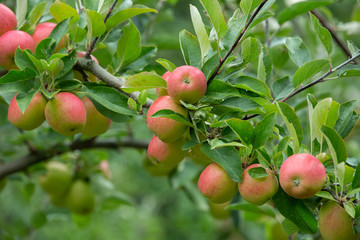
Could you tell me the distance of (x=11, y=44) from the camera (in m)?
0.75

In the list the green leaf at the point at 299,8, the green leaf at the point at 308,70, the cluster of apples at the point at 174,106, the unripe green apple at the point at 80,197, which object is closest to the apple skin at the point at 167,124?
the cluster of apples at the point at 174,106

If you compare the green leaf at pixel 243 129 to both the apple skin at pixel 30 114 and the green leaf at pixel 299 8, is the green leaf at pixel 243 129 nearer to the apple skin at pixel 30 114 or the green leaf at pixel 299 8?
the apple skin at pixel 30 114

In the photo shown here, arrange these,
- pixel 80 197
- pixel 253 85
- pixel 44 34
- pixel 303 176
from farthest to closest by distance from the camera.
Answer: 1. pixel 80 197
2. pixel 44 34
3. pixel 253 85
4. pixel 303 176

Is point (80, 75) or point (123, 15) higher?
point (123, 15)

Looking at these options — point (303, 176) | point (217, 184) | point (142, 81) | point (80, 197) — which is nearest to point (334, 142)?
point (303, 176)

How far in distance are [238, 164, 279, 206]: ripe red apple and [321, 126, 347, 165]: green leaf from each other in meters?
0.10

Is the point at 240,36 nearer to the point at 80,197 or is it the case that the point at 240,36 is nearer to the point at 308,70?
the point at 308,70

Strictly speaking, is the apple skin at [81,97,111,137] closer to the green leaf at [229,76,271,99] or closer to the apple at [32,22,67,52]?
the apple at [32,22,67,52]

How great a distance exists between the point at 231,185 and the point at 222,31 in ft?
0.83

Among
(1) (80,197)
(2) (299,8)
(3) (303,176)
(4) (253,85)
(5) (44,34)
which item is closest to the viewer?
(3) (303,176)

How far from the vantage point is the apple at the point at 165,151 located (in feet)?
2.37

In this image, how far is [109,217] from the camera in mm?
2783

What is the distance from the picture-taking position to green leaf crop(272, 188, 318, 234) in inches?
26.4

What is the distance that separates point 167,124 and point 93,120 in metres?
0.22
